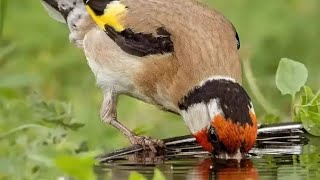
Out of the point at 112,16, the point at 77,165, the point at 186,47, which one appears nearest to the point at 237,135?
the point at 186,47

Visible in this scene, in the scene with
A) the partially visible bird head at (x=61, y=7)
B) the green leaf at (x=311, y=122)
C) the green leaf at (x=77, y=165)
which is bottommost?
the green leaf at (x=77, y=165)

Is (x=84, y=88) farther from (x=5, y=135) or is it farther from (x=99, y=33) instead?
(x=5, y=135)

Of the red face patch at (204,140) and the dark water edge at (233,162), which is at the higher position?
the red face patch at (204,140)

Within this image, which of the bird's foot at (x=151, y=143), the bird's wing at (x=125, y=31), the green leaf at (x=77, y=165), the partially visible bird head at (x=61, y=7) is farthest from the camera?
the partially visible bird head at (x=61, y=7)

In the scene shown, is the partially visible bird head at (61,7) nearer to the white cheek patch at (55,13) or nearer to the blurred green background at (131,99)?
the white cheek patch at (55,13)

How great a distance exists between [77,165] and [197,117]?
220 centimetres

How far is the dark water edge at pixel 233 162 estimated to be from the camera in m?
5.47

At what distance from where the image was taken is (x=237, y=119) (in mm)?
6199

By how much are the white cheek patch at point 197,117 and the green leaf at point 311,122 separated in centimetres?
49

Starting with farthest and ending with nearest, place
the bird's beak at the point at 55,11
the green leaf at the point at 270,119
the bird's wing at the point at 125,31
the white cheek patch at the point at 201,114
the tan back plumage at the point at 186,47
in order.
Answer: the bird's beak at the point at 55,11 < the green leaf at the point at 270,119 < the bird's wing at the point at 125,31 < the tan back plumage at the point at 186,47 < the white cheek patch at the point at 201,114

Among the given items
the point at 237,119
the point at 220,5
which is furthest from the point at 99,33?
the point at 220,5

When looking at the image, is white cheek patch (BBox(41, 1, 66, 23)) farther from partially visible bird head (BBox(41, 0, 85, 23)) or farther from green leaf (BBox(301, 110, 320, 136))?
green leaf (BBox(301, 110, 320, 136))

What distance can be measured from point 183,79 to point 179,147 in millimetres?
710

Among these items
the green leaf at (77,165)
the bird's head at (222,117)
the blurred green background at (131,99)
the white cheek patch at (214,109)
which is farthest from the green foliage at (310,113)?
the green leaf at (77,165)
